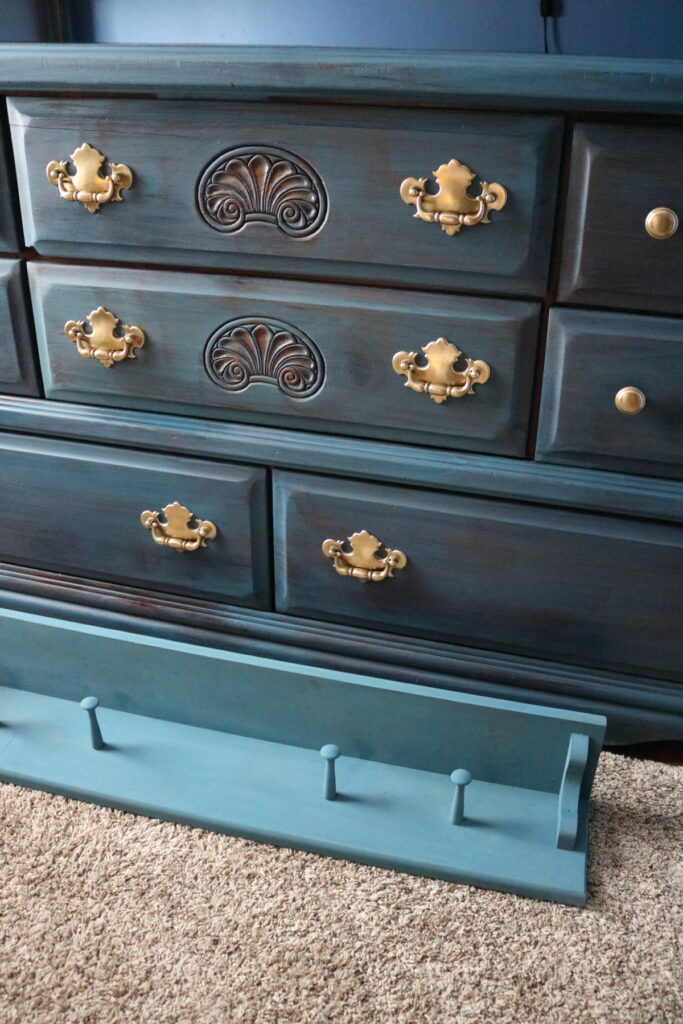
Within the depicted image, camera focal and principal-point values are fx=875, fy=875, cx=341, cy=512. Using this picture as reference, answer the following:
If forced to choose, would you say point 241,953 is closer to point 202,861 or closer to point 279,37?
point 202,861

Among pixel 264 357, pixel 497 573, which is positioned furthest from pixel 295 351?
pixel 497 573

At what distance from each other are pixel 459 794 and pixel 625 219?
601 millimetres

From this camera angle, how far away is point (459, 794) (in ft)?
3.02

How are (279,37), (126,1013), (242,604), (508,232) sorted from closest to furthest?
(126,1013) → (508,232) → (242,604) → (279,37)

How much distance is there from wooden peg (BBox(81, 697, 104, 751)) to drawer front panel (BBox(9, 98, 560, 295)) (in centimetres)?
51

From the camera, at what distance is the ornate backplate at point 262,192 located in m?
0.90

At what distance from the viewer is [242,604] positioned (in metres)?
1.15

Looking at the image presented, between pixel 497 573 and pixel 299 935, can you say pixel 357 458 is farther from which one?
pixel 299 935

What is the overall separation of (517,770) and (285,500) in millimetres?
412

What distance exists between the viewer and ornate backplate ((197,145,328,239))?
35.4 inches

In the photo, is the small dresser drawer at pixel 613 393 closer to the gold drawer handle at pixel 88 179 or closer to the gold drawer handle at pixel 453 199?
the gold drawer handle at pixel 453 199

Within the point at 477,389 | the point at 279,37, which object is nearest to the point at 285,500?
the point at 477,389

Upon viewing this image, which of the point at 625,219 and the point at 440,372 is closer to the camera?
the point at 625,219

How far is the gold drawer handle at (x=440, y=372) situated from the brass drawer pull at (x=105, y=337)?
0.32 meters
